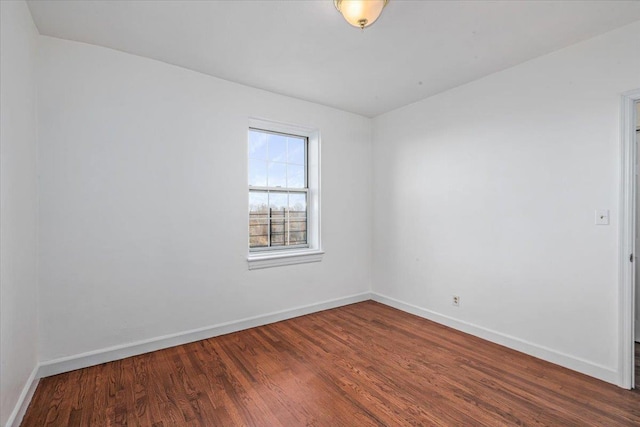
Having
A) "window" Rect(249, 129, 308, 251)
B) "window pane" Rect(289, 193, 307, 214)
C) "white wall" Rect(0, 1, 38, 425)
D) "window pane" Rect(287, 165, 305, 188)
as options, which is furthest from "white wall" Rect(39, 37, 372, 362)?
"window pane" Rect(289, 193, 307, 214)

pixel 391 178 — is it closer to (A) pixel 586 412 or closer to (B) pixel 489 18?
(B) pixel 489 18

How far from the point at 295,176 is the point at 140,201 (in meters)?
1.84

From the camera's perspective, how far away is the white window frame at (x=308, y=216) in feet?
11.2

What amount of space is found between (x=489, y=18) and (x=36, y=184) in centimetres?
356

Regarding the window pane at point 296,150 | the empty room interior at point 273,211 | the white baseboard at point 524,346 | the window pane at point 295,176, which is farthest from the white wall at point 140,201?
the white baseboard at point 524,346

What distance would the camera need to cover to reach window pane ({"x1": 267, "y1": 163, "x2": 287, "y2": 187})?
3680 mm

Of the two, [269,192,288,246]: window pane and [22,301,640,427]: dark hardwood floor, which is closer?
[22,301,640,427]: dark hardwood floor

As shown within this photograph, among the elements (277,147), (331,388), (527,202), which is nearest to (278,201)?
(277,147)

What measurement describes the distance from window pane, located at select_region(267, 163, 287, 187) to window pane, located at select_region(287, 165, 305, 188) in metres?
0.06

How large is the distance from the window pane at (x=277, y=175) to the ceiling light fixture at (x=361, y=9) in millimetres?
2087

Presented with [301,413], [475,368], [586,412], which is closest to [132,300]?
[301,413]

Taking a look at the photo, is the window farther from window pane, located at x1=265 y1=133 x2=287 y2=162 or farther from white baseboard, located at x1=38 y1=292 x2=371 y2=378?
white baseboard, located at x1=38 y1=292 x2=371 y2=378

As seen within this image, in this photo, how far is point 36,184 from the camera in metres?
2.25

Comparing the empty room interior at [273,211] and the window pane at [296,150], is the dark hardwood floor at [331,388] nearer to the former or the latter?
the empty room interior at [273,211]
